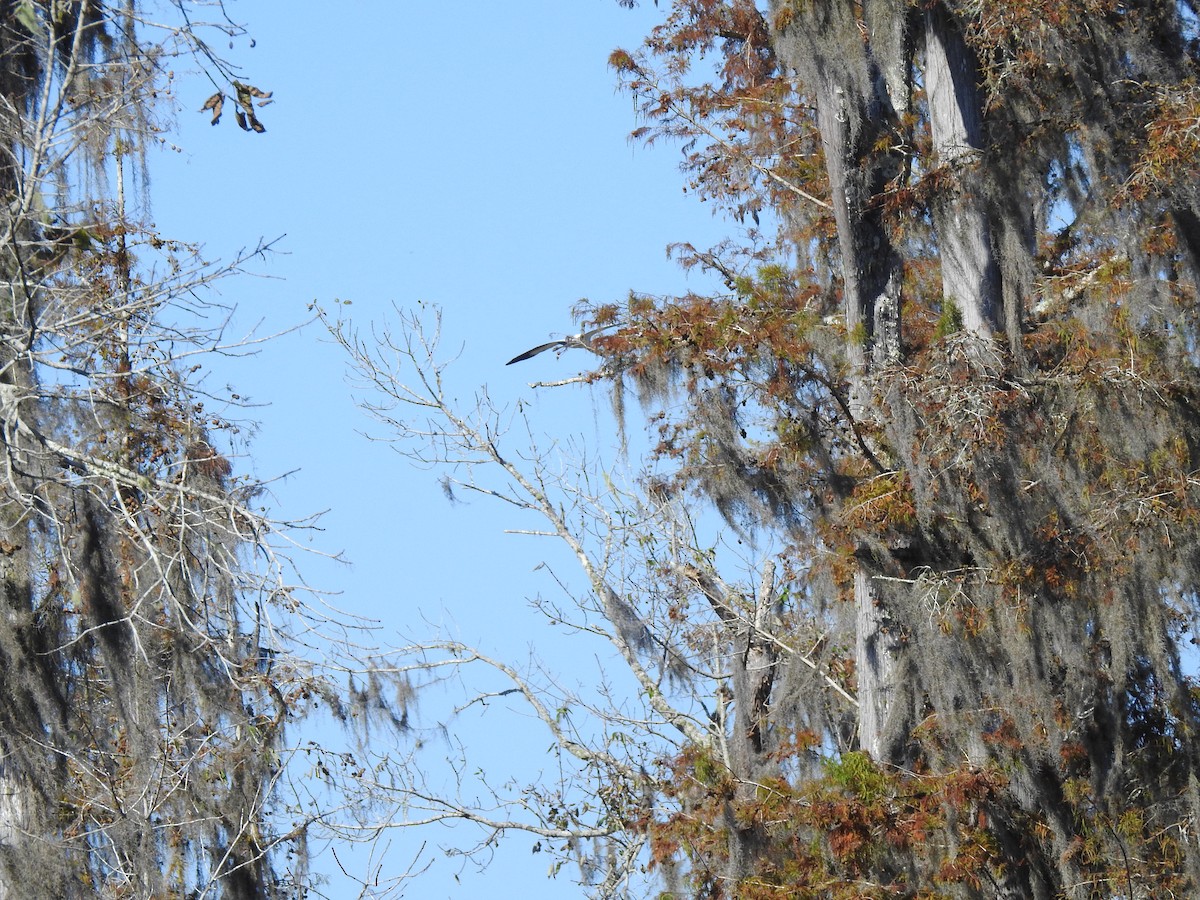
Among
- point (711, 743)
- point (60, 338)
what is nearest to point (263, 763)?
point (60, 338)

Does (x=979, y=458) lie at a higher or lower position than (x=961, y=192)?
lower

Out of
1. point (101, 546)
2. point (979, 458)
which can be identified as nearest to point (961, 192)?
point (979, 458)

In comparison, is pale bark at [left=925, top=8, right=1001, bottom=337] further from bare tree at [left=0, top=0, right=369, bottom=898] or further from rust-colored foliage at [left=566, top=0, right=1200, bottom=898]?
bare tree at [left=0, top=0, right=369, bottom=898]

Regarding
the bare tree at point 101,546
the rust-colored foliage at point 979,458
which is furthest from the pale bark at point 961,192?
the bare tree at point 101,546

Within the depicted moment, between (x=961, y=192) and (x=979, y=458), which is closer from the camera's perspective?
(x=979, y=458)

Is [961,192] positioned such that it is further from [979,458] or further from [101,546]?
[101,546]

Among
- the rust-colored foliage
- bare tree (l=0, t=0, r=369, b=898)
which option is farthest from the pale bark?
bare tree (l=0, t=0, r=369, b=898)

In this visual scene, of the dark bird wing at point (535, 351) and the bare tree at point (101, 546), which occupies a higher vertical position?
the dark bird wing at point (535, 351)

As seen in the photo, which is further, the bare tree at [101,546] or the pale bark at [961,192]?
the pale bark at [961,192]

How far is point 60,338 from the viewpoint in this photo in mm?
7125

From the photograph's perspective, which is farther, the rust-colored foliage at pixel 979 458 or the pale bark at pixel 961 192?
the pale bark at pixel 961 192

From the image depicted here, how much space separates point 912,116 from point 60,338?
5806 mm

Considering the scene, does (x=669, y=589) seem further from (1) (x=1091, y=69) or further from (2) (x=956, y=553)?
(1) (x=1091, y=69)

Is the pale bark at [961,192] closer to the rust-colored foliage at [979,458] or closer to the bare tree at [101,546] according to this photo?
the rust-colored foliage at [979,458]
